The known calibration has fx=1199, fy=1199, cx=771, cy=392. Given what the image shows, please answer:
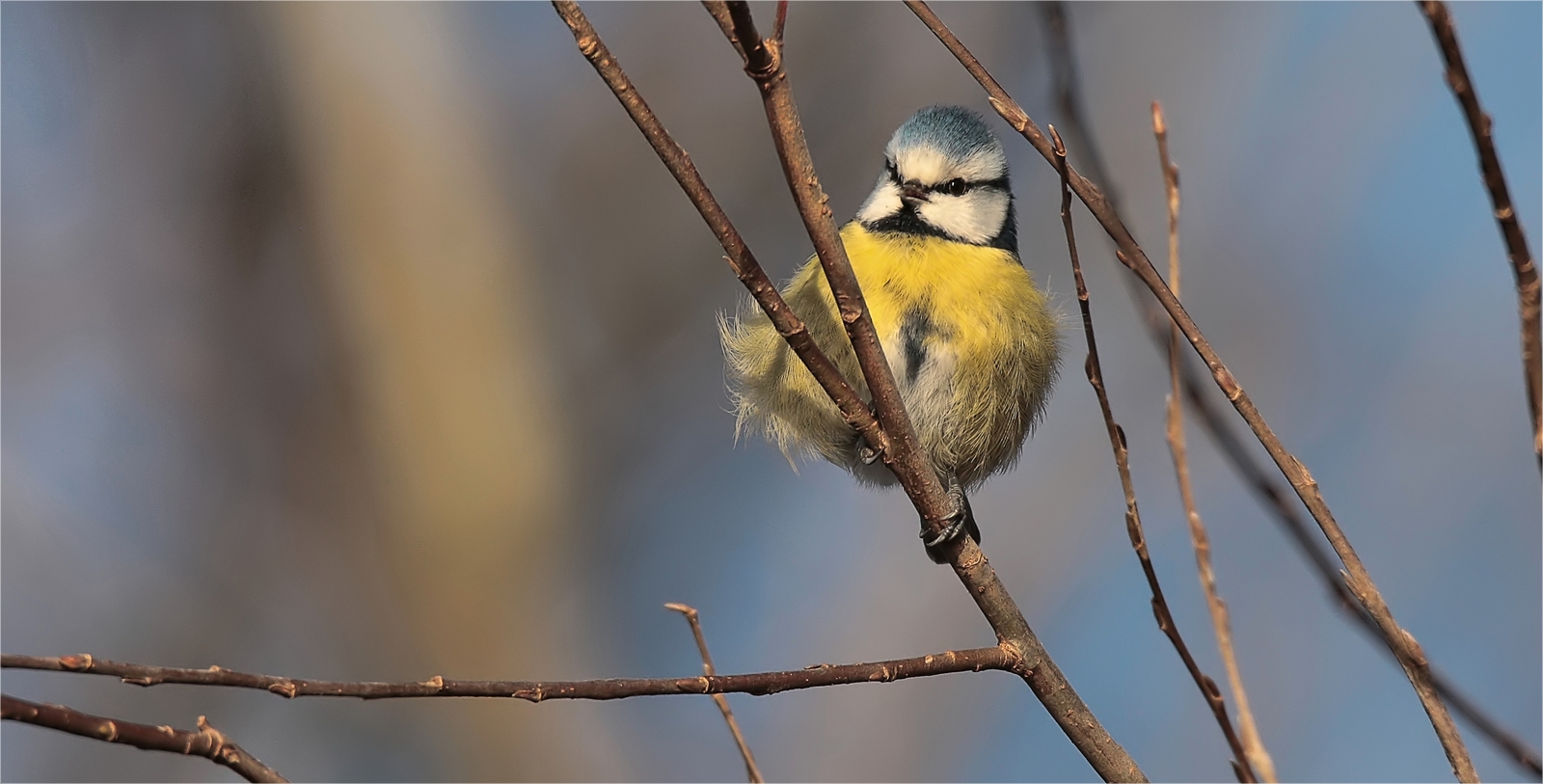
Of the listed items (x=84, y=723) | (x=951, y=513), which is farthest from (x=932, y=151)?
(x=84, y=723)

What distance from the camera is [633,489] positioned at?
20.8 ft

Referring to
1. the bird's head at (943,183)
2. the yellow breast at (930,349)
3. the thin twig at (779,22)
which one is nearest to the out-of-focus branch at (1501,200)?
the thin twig at (779,22)

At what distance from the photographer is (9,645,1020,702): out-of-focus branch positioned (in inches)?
46.5

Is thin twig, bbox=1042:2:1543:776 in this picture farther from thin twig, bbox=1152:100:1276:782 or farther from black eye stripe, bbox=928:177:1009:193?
black eye stripe, bbox=928:177:1009:193

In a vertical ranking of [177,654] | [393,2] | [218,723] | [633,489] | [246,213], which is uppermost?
[393,2]

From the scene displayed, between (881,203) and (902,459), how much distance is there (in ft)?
Result: 4.44

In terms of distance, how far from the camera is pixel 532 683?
1.36 metres

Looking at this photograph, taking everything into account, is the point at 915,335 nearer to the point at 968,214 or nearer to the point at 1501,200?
the point at 968,214

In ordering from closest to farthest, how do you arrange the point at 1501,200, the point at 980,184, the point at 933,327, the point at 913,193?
the point at 1501,200 < the point at 933,327 < the point at 913,193 < the point at 980,184

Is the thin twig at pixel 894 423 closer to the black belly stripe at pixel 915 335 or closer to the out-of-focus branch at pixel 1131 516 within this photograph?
the out-of-focus branch at pixel 1131 516

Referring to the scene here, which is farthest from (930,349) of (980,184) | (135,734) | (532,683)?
(135,734)

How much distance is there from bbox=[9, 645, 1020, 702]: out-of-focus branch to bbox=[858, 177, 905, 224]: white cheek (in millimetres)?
1420

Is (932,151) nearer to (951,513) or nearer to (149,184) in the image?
(951,513)

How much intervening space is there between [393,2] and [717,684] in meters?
5.19
